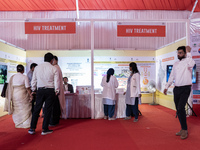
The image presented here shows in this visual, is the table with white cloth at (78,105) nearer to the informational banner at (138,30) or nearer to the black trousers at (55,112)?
the black trousers at (55,112)

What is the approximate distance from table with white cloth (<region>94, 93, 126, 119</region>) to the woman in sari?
1734 millimetres

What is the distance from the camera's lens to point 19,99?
380cm

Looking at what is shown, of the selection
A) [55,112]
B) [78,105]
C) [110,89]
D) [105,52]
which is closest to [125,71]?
[105,52]

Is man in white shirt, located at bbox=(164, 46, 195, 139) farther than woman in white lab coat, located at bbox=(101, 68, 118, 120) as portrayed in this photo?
A: No

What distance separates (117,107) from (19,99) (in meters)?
2.44

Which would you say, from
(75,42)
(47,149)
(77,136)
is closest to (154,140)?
(77,136)

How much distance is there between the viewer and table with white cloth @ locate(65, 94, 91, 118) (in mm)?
4816

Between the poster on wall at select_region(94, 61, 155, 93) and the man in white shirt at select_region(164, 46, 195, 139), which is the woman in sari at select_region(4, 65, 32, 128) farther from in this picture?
the poster on wall at select_region(94, 61, 155, 93)

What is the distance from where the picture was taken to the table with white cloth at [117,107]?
15.9ft

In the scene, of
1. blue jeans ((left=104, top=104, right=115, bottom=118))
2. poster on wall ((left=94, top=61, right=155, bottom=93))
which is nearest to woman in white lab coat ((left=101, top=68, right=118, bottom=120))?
blue jeans ((left=104, top=104, right=115, bottom=118))

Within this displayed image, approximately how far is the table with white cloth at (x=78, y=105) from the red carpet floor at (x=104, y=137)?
0.58 metres

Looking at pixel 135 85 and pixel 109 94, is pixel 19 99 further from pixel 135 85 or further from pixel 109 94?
pixel 135 85

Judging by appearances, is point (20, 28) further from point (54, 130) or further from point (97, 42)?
point (54, 130)

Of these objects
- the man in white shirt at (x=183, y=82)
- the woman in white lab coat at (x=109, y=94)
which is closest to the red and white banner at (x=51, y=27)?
the woman in white lab coat at (x=109, y=94)
